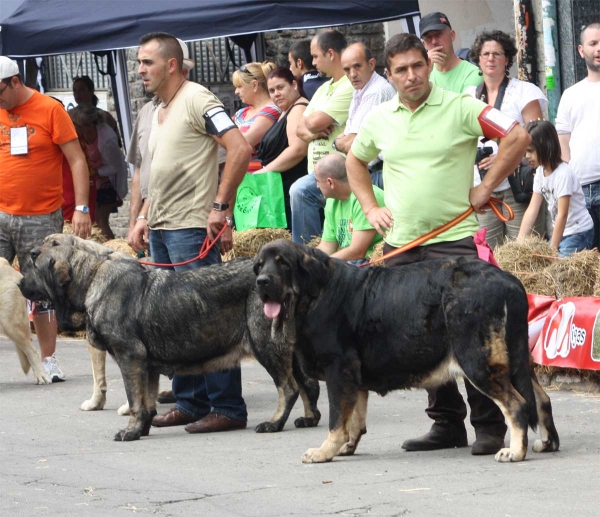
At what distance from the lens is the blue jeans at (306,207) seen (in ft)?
34.8

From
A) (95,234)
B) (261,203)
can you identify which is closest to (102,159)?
(95,234)

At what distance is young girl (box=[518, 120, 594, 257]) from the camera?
908 centimetres

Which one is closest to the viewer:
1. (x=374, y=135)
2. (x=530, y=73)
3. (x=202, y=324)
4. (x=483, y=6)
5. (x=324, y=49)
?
(x=374, y=135)

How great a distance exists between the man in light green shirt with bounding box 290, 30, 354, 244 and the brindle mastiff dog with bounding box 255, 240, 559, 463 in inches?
171

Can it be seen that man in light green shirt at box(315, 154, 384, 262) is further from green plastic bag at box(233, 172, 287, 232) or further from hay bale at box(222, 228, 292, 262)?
green plastic bag at box(233, 172, 287, 232)

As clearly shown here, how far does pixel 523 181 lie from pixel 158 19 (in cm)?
489

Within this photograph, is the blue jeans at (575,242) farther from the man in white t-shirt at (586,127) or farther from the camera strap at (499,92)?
the camera strap at (499,92)

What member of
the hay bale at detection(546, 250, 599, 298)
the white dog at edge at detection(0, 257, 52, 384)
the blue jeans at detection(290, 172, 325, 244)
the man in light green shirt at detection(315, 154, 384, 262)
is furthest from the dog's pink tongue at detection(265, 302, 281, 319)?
the blue jeans at detection(290, 172, 325, 244)

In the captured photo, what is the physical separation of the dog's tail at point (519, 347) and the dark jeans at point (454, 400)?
327 mm

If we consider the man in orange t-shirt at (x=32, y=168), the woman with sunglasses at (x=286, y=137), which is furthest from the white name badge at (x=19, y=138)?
the woman with sunglasses at (x=286, y=137)

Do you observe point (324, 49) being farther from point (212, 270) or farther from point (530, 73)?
point (212, 270)

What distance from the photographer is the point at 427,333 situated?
19.8 feet

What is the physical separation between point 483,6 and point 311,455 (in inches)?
383

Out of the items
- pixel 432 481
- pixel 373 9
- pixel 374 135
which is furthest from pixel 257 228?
pixel 432 481
